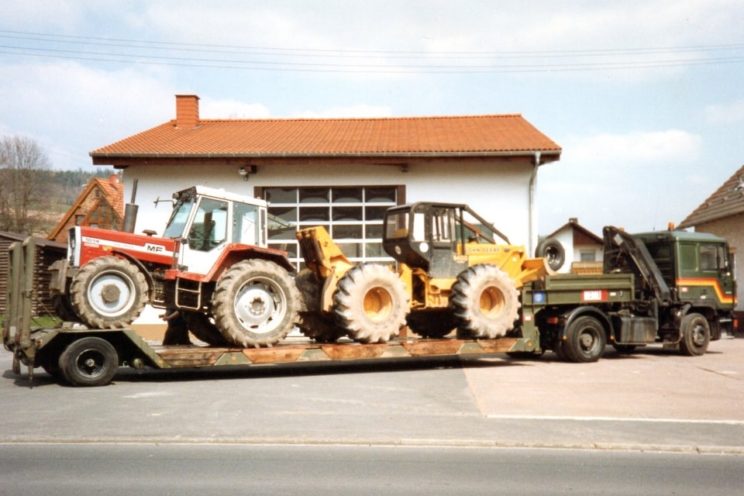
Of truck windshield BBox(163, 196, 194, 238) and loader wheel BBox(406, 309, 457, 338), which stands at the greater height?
truck windshield BBox(163, 196, 194, 238)

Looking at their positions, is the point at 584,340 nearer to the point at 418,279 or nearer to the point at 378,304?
the point at 418,279

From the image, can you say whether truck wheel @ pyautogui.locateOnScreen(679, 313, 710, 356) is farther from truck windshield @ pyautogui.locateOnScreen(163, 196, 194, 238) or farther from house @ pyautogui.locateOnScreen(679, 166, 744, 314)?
truck windshield @ pyautogui.locateOnScreen(163, 196, 194, 238)

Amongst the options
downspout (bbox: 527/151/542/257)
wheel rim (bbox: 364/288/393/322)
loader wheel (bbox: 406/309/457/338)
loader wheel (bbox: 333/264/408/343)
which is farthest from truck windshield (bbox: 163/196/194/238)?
downspout (bbox: 527/151/542/257)

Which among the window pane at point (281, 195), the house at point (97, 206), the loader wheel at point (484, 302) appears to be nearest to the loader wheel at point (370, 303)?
the loader wheel at point (484, 302)

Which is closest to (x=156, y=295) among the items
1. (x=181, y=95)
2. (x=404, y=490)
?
(x=404, y=490)

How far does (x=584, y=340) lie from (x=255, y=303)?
22.6ft

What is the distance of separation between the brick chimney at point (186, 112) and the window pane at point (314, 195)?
5.85m

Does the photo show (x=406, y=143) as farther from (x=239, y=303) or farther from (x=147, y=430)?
(x=147, y=430)

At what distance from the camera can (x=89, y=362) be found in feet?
37.8

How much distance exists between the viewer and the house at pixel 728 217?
24.1 m

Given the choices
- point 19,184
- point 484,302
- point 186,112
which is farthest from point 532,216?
point 19,184

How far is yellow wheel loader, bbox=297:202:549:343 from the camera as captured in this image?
13.2 m

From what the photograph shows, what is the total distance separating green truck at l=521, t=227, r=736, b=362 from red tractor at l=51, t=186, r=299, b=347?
523 centimetres

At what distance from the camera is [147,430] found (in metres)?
8.30
